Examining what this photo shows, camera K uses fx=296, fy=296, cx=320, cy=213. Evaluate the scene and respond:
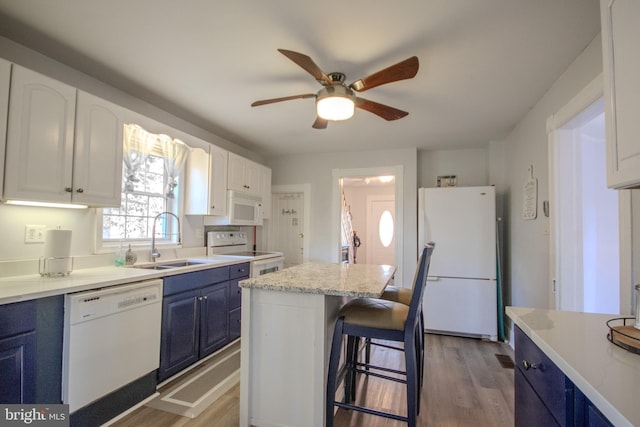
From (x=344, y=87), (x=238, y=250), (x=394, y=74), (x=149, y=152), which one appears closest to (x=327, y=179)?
(x=238, y=250)

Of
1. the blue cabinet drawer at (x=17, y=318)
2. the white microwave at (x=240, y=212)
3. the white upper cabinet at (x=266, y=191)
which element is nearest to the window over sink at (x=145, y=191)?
the white microwave at (x=240, y=212)

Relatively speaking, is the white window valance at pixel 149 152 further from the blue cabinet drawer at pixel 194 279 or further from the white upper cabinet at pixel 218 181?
the blue cabinet drawer at pixel 194 279

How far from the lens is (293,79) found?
227cm

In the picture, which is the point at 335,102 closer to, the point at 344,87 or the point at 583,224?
the point at 344,87

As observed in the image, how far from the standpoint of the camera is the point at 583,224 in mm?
2098

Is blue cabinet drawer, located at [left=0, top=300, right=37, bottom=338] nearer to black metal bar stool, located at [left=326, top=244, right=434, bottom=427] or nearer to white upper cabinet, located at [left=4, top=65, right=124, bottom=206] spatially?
white upper cabinet, located at [left=4, top=65, right=124, bottom=206]

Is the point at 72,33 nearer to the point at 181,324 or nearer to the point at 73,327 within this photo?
the point at 73,327

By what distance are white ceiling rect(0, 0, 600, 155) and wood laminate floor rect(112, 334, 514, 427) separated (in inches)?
93.1

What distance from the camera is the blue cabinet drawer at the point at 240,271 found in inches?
120

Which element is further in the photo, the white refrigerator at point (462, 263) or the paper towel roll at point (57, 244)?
the white refrigerator at point (462, 263)

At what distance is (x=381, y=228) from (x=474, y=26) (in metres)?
5.52

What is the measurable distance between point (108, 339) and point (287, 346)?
113cm

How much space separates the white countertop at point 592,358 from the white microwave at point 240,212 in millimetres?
2985

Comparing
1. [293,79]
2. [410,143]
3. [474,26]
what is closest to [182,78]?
[293,79]
